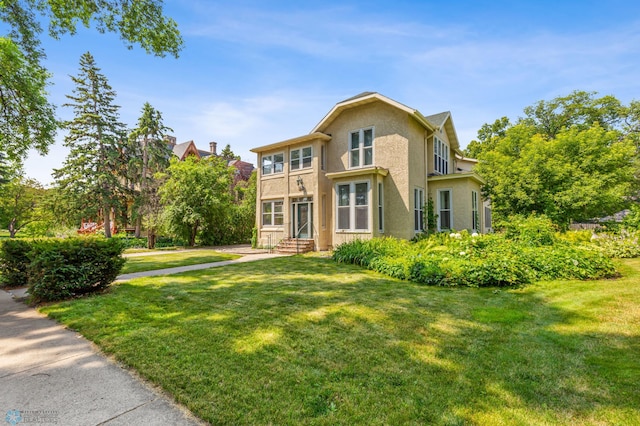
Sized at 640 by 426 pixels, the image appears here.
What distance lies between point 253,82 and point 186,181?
8.94m

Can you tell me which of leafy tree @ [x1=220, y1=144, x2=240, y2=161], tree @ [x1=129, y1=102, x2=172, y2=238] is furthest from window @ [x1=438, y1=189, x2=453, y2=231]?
leafy tree @ [x1=220, y1=144, x2=240, y2=161]

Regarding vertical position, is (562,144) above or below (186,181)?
above

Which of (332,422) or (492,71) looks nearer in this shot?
(332,422)

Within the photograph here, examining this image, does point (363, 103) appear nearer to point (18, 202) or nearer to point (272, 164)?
point (272, 164)

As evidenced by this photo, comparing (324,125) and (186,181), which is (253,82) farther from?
(186,181)

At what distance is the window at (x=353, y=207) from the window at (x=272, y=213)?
4.03 metres

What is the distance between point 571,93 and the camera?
28.0 meters

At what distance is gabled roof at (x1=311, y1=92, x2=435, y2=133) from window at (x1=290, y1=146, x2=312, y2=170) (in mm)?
1206

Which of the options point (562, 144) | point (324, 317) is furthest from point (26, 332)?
point (562, 144)

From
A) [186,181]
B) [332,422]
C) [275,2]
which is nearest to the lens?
[332,422]

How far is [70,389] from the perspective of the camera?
266cm

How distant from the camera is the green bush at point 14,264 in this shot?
23.3 ft

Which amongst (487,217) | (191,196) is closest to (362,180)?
(191,196)

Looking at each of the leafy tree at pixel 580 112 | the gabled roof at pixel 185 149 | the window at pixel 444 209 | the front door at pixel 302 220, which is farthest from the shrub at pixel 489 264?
the gabled roof at pixel 185 149
